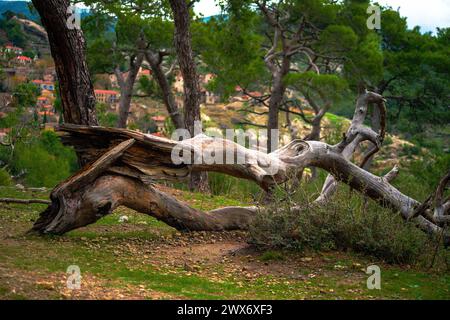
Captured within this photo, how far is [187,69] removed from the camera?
439 inches

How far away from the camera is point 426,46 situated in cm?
2289

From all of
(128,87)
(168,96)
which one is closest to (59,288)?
(168,96)

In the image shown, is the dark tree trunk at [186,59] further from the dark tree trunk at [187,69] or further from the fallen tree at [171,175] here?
the fallen tree at [171,175]

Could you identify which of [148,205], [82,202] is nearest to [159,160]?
[148,205]

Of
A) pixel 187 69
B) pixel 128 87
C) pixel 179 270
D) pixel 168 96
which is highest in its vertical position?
pixel 187 69

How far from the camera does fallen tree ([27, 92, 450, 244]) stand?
6145 mm

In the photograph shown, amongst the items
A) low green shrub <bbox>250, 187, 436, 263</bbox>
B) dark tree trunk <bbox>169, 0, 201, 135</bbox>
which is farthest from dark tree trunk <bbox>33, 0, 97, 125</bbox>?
dark tree trunk <bbox>169, 0, 201, 135</bbox>

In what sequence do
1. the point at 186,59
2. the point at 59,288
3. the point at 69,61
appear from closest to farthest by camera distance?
the point at 59,288
the point at 69,61
the point at 186,59

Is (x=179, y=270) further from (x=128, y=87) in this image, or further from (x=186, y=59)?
(x=128, y=87)

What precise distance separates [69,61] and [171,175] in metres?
1.93

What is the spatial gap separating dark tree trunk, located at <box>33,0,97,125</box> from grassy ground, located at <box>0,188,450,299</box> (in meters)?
1.49

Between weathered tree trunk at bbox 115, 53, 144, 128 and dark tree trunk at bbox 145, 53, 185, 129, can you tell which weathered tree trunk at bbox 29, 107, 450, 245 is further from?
weathered tree trunk at bbox 115, 53, 144, 128
